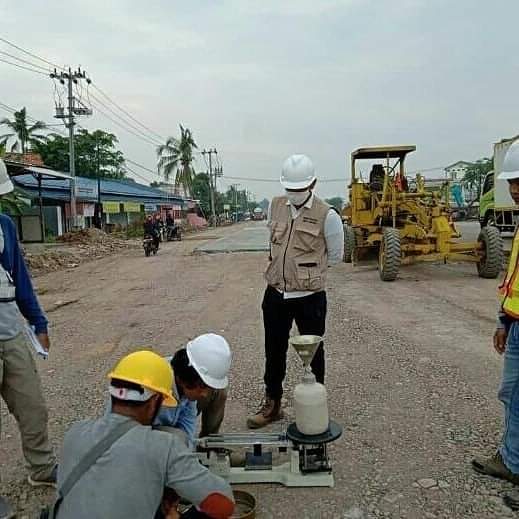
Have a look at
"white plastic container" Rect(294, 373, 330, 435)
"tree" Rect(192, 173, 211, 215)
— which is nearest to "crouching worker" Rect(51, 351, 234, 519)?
"white plastic container" Rect(294, 373, 330, 435)

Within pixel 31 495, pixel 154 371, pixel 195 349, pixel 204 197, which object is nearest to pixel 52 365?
pixel 31 495

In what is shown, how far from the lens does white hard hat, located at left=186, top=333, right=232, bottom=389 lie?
2.72 metres

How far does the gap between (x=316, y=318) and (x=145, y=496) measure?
6.89 feet

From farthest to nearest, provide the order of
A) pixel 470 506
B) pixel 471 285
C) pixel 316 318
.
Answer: pixel 471 285
pixel 316 318
pixel 470 506

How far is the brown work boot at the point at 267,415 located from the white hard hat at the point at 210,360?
1.36m

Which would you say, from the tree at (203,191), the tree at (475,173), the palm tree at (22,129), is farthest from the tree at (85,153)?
the tree at (475,173)

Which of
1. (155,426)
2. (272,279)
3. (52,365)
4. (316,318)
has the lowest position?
(52,365)

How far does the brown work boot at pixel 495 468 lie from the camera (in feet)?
10.4

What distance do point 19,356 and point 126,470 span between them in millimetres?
1343

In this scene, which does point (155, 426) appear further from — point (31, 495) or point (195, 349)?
point (31, 495)

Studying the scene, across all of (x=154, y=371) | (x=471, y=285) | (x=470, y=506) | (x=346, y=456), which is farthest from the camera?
(x=471, y=285)

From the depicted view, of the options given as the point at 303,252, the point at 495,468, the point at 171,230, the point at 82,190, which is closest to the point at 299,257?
the point at 303,252

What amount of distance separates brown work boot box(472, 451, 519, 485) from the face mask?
1886 millimetres

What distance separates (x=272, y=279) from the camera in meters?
3.96
